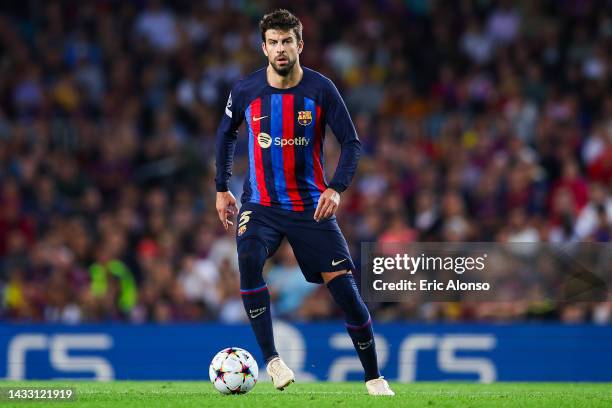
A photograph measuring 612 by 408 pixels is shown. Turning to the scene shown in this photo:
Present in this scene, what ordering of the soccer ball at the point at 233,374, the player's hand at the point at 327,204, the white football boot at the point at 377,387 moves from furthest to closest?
1. the soccer ball at the point at 233,374
2. the white football boot at the point at 377,387
3. the player's hand at the point at 327,204

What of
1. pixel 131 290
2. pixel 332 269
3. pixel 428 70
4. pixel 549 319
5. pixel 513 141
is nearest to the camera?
pixel 332 269

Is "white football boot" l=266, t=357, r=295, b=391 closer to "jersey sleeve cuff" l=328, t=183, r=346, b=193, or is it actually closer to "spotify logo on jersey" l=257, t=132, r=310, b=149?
"jersey sleeve cuff" l=328, t=183, r=346, b=193

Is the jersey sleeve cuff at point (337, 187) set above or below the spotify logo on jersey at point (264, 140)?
below

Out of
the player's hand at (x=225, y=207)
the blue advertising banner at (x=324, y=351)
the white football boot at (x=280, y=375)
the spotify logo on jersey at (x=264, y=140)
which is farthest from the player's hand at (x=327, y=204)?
the blue advertising banner at (x=324, y=351)

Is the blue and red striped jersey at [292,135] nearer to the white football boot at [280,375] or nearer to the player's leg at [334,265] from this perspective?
the player's leg at [334,265]

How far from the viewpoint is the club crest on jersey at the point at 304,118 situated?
27.9 feet

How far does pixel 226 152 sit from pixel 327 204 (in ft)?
2.95

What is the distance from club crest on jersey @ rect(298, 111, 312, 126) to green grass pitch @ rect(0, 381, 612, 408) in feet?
6.05

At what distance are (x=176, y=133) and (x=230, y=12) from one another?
247 cm

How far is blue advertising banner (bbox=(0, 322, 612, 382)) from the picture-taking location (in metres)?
13.3

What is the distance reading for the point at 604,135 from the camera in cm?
1600

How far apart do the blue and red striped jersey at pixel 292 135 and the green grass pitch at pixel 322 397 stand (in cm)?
134

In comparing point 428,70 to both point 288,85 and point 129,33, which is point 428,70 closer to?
point 129,33

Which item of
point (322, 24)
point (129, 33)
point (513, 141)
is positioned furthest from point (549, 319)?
point (129, 33)
